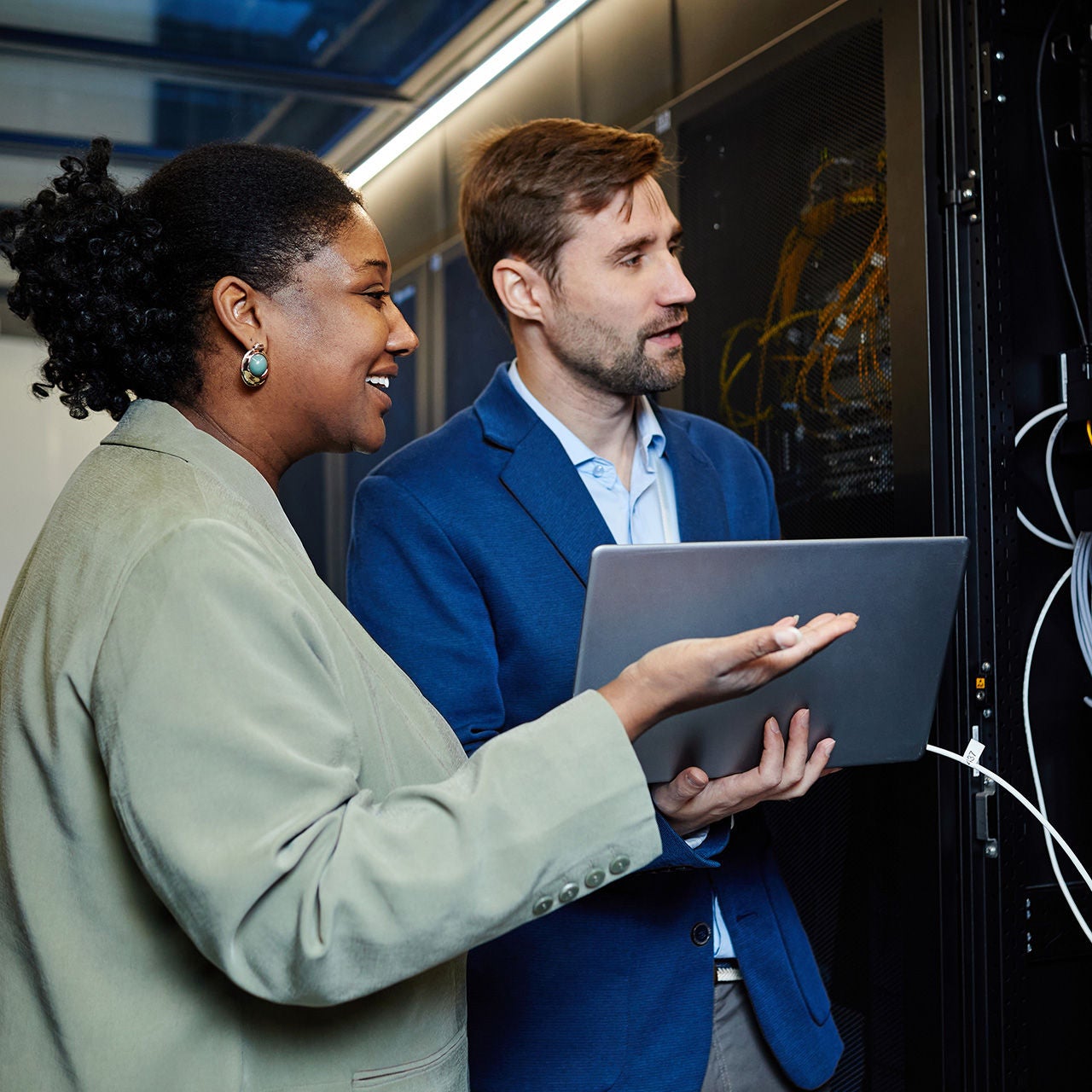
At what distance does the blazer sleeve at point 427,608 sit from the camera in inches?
51.2

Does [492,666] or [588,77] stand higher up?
[588,77]

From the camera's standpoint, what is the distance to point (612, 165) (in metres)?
1.56

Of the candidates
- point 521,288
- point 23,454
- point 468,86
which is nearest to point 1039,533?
point 521,288

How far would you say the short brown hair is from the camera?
156cm

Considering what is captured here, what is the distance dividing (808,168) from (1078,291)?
1.39 feet

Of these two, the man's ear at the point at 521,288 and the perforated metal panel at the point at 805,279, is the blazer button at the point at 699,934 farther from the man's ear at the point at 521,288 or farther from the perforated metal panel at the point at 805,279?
the man's ear at the point at 521,288

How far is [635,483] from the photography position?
1522mm

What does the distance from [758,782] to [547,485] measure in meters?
0.44

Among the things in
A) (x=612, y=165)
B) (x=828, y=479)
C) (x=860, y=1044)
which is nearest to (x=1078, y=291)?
(x=828, y=479)

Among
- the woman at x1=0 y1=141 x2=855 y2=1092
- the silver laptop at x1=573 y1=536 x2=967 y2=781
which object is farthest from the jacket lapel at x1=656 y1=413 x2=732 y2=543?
the woman at x1=0 y1=141 x2=855 y2=1092

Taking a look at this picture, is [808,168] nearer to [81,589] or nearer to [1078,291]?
[1078,291]

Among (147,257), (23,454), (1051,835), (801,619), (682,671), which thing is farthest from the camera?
(23,454)

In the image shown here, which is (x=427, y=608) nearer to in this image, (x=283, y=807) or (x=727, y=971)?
(x=727, y=971)

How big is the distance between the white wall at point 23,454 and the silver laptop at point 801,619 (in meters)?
2.91
